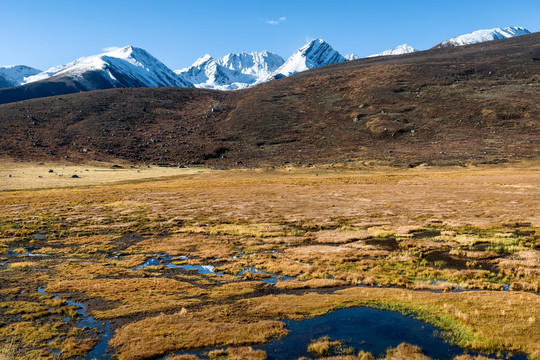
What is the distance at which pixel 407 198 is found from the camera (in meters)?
69.2

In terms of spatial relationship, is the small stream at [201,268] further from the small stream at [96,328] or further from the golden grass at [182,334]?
the small stream at [96,328]

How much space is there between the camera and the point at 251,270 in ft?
102

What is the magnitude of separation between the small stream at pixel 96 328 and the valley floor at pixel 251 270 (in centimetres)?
11

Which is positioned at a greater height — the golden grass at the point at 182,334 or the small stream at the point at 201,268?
the golden grass at the point at 182,334

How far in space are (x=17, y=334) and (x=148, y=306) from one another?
22.4ft

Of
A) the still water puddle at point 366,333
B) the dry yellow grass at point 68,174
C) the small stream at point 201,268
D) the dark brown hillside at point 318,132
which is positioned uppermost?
the dark brown hillside at point 318,132

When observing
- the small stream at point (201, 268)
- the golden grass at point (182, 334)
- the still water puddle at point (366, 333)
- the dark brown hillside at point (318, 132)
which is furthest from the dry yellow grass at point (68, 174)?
the still water puddle at point (366, 333)

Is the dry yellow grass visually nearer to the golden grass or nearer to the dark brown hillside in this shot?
the dark brown hillside

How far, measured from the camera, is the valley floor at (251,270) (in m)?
19.2

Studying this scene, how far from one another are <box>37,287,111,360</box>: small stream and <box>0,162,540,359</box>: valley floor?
11cm

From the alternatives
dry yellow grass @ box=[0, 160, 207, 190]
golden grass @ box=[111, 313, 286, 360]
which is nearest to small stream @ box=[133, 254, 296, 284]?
golden grass @ box=[111, 313, 286, 360]

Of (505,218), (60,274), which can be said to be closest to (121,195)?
(60,274)

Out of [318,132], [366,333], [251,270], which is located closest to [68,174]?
[318,132]

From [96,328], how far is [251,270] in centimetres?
1339
